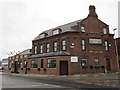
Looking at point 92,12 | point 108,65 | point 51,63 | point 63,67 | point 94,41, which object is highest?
point 92,12

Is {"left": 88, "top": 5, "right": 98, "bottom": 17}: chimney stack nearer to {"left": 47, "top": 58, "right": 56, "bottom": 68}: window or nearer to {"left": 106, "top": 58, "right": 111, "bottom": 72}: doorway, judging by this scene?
{"left": 106, "top": 58, "right": 111, "bottom": 72}: doorway

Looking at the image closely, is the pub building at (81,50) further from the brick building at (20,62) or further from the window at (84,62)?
the brick building at (20,62)

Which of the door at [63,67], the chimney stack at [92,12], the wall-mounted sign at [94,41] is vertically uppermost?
the chimney stack at [92,12]

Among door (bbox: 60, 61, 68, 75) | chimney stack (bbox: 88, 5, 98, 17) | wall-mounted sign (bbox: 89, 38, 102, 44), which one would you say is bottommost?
door (bbox: 60, 61, 68, 75)

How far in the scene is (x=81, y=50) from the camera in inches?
1133

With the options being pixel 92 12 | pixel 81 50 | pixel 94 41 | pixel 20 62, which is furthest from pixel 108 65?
pixel 20 62

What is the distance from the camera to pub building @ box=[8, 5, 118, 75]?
27.8 meters

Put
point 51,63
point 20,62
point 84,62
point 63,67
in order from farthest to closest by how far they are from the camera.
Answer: point 20,62 → point 51,63 → point 84,62 → point 63,67

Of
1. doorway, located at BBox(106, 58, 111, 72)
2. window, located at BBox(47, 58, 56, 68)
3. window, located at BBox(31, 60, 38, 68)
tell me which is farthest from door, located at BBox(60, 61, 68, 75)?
doorway, located at BBox(106, 58, 111, 72)

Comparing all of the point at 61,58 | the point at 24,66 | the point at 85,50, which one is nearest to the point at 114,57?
the point at 85,50

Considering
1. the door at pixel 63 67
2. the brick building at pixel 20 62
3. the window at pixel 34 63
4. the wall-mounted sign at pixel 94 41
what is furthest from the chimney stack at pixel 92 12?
the brick building at pixel 20 62

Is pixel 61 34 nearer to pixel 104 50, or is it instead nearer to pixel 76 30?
pixel 76 30

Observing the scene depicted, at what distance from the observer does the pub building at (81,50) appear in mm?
27750

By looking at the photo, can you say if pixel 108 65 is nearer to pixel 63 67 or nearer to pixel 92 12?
pixel 63 67
